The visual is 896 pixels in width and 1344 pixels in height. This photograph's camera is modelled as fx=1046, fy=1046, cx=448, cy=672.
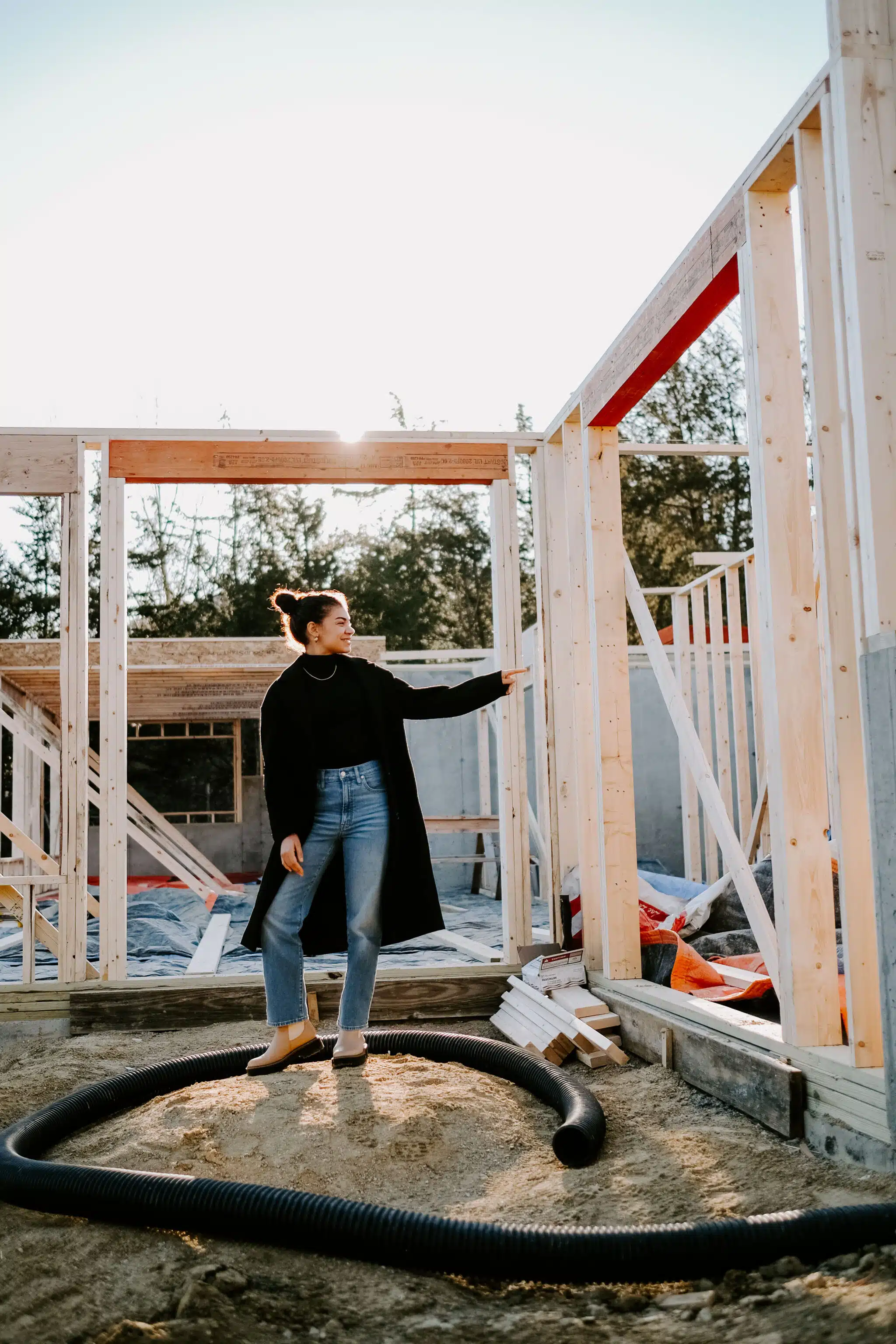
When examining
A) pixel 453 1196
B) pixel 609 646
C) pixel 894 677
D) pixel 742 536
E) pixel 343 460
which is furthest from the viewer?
pixel 742 536

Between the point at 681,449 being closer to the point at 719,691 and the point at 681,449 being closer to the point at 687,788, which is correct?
the point at 719,691

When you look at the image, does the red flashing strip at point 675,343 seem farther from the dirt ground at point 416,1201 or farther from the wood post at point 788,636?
the dirt ground at point 416,1201

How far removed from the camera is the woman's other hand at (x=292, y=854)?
383 centimetres

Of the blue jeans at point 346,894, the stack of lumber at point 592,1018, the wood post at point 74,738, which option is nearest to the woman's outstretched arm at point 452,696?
the blue jeans at point 346,894

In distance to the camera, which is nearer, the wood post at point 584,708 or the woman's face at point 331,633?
the woman's face at point 331,633

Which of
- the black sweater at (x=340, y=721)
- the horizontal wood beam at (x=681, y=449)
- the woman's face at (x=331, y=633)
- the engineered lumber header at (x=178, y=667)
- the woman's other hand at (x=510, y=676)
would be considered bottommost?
the black sweater at (x=340, y=721)

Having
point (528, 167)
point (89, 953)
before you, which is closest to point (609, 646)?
point (89, 953)

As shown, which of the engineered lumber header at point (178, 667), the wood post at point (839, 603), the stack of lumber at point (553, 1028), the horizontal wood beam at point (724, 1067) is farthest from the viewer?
the engineered lumber header at point (178, 667)

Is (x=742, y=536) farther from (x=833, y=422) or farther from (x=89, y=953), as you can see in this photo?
(x=833, y=422)

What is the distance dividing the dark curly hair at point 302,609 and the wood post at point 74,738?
4.38 ft

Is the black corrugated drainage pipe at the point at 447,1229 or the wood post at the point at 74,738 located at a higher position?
the wood post at the point at 74,738

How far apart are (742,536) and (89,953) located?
1463cm

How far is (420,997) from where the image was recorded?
16.4ft

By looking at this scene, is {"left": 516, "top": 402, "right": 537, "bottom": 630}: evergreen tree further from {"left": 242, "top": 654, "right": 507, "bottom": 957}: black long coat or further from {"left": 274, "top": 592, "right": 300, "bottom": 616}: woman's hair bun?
{"left": 242, "top": 654, "right": 507, "bottom": 957}: black long coat
